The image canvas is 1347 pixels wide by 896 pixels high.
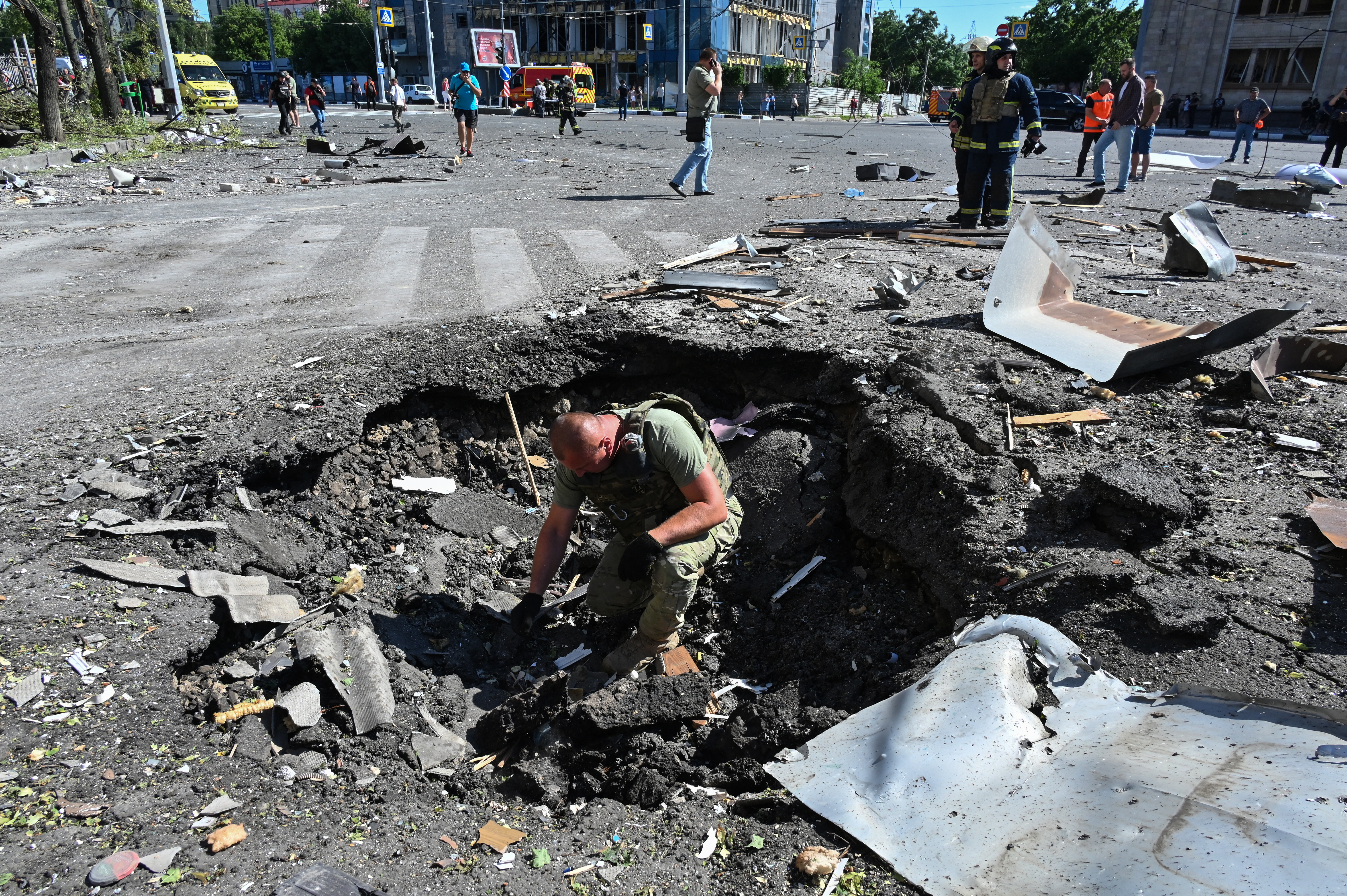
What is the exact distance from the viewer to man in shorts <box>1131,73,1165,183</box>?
1104 cm

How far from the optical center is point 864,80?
145 feet

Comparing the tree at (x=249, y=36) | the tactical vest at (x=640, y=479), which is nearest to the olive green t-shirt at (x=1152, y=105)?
the tactical vest at (x=640, y=479)

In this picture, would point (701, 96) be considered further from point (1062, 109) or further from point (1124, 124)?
point (1062, 109)

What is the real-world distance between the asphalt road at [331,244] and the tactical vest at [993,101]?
1882mm

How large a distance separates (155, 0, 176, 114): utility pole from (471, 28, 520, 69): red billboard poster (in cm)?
2590

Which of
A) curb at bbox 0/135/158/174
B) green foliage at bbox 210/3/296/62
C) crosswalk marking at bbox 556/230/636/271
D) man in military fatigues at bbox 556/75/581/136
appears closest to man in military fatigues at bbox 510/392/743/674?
crosswalk marking at bbox 556/230/636/271

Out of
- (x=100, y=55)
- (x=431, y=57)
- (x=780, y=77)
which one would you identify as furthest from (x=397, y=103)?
(x=780, y=77)

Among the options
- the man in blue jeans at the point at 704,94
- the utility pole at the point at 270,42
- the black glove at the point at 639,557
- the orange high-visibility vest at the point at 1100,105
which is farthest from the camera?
the utility pole at the point at 270,42

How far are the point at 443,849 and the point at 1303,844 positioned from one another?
214cm

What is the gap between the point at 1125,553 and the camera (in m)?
3.01

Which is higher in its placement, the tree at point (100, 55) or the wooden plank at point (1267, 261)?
the tree at point (100, 55)

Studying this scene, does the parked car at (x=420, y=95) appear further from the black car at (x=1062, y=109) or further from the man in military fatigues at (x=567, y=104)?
the black car at (x=1062, y=109)

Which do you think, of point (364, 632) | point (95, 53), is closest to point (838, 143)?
point (95, 53)

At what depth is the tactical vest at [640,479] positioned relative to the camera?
11.1 ft
